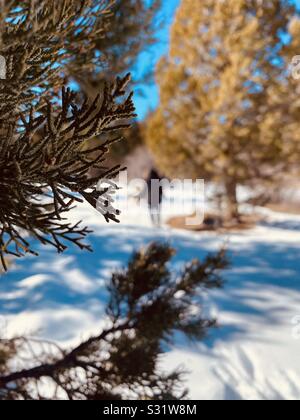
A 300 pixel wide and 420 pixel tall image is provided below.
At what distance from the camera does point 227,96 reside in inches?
504

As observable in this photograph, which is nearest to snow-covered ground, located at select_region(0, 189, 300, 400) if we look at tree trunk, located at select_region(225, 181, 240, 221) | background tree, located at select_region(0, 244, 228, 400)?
background tree, located at select_region(0, 244, 228, 400)

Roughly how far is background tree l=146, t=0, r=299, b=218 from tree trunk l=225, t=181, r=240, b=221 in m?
0.04

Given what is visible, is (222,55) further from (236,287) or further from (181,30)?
(236,287)

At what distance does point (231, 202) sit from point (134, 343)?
12.8 metres

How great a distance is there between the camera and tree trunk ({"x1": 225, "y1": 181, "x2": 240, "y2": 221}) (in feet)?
48.2

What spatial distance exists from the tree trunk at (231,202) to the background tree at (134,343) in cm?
1203

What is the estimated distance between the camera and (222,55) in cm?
1388

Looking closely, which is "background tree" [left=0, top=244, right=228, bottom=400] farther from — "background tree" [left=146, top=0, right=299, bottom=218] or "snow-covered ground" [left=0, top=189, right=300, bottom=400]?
"background tree" [left=146, top=0, right=299, bottom=218]

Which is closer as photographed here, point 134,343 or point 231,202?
point 134,343

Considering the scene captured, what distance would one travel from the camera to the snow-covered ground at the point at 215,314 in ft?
13.6

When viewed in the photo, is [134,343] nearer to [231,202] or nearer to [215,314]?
[215,314]

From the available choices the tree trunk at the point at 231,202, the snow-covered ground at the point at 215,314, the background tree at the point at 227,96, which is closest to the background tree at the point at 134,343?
the snow-covered ground at the point at 215,314

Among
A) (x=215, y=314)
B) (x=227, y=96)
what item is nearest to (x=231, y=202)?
(x=227, y=96)

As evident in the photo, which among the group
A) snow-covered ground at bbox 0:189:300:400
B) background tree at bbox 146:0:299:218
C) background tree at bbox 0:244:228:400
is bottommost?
snow-covered ground at bbox 0:189:300:400
